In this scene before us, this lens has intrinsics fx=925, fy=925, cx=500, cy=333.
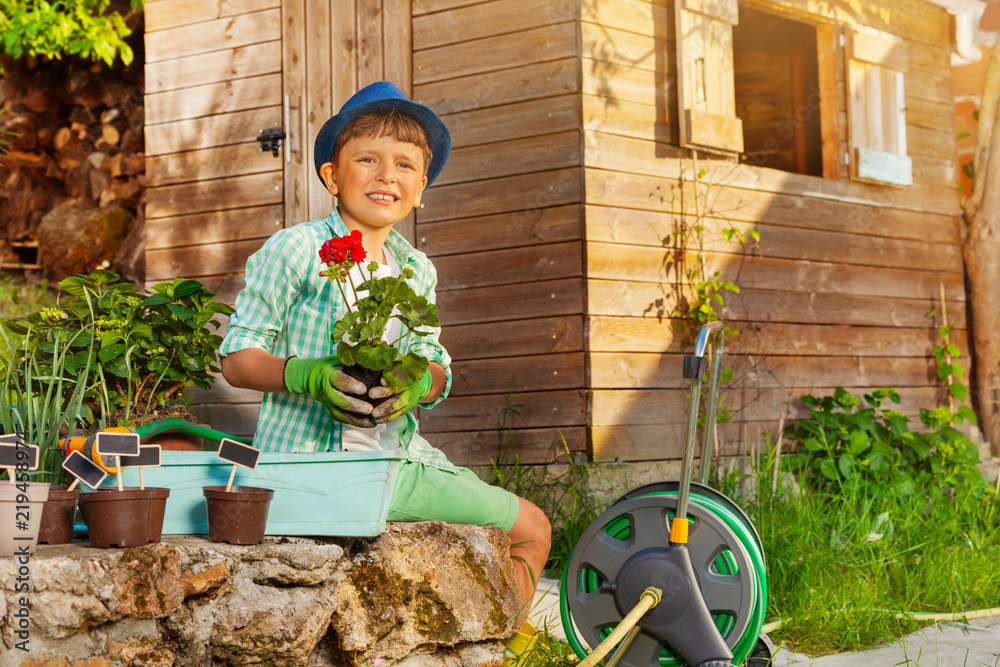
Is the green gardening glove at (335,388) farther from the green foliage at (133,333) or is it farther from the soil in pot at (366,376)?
the green foliage at (133,333)

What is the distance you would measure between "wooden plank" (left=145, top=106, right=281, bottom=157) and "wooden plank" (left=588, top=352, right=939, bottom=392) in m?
2.32

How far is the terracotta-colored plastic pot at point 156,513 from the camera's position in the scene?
1594mm

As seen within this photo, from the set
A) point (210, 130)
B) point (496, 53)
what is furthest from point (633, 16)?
point (210, 130)

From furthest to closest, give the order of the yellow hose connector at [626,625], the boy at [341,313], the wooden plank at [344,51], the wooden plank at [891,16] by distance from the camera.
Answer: the wooden plank at [891,16] → the wooden plank at [344,51] → the yellow hose connector at [626,625] → the boy at [341,313]

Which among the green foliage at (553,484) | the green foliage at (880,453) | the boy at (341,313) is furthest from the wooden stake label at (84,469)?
the green foliage at (880,453)

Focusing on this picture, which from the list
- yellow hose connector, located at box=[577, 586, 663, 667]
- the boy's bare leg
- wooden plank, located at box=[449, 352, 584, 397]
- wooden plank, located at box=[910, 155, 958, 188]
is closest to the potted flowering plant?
the boy's bare leg

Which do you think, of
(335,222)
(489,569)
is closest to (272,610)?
(489,569)

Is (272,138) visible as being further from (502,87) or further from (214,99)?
(502,87)

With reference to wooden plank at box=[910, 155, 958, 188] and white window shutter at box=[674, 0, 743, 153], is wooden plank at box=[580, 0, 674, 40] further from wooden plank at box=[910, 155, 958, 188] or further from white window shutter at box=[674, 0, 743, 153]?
wooden plank at box=[910, 155, 958, 188]

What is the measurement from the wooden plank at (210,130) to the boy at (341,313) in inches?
122

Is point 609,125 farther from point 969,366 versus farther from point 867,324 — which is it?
point 969,366

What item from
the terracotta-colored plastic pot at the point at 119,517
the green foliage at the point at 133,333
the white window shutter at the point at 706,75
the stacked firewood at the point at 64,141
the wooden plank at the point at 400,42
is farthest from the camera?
the stacked firewood at the point at 64,141

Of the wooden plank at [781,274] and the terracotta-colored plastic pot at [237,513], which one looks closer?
the terracotta-colored plastic pot at [237,513]

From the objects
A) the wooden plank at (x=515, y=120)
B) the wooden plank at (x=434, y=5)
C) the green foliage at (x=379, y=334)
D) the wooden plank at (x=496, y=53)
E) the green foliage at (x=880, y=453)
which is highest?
the wooden plank at (x=434, y=5)
